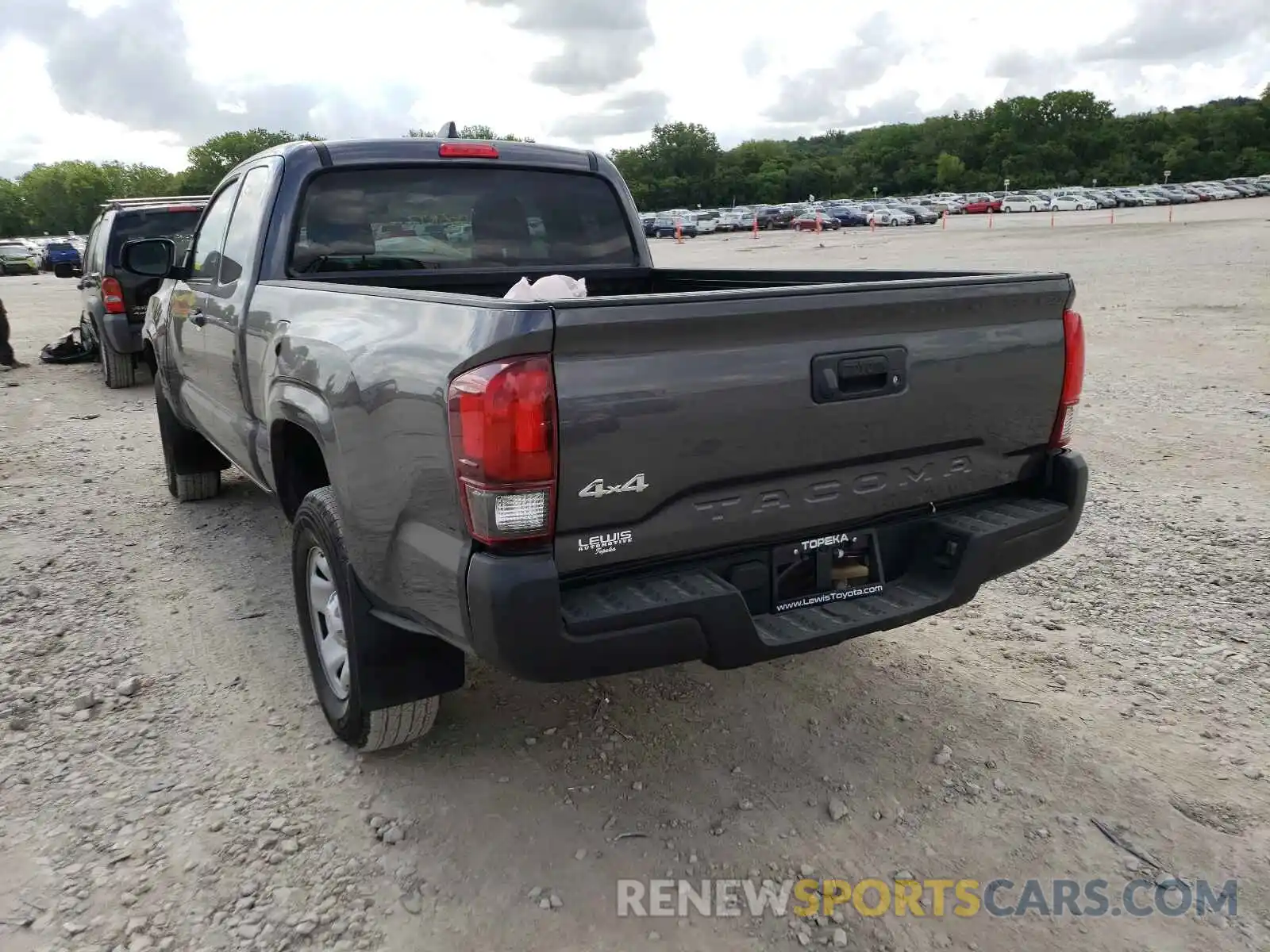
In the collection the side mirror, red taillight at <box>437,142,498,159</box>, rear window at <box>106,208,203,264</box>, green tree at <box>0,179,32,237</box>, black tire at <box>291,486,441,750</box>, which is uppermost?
green tree at <box>0,179,32,237</box>

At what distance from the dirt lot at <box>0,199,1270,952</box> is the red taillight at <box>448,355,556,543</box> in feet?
3.57

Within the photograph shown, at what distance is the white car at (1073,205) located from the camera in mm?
69250

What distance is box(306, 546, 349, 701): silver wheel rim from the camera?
3.32 m

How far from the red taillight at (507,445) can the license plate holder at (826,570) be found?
2.57 ft

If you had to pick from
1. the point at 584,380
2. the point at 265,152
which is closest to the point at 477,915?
the point at 584,380

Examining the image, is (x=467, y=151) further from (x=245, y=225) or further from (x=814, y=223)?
(x=814, y=223)

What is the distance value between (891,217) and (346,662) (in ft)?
204

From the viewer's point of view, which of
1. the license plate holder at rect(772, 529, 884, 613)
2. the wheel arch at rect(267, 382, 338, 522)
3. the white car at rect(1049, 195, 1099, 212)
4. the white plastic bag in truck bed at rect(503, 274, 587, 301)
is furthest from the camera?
the white car at rect(1049, 195, 1099, 212)

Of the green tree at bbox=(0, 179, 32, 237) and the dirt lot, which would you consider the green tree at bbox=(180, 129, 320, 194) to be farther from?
the dirt lot

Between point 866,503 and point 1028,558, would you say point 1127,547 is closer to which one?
point 1028,558

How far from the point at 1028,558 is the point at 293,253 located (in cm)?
305

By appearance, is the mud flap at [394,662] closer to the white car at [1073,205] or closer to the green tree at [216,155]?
the white car at [1073,205]

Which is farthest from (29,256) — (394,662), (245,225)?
(394,662)

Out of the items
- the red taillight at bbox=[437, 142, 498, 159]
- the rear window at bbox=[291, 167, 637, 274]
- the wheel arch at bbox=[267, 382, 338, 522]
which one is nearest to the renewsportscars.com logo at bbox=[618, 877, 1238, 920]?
the wheel arch at bbox=[267, 382, 338, 522]
